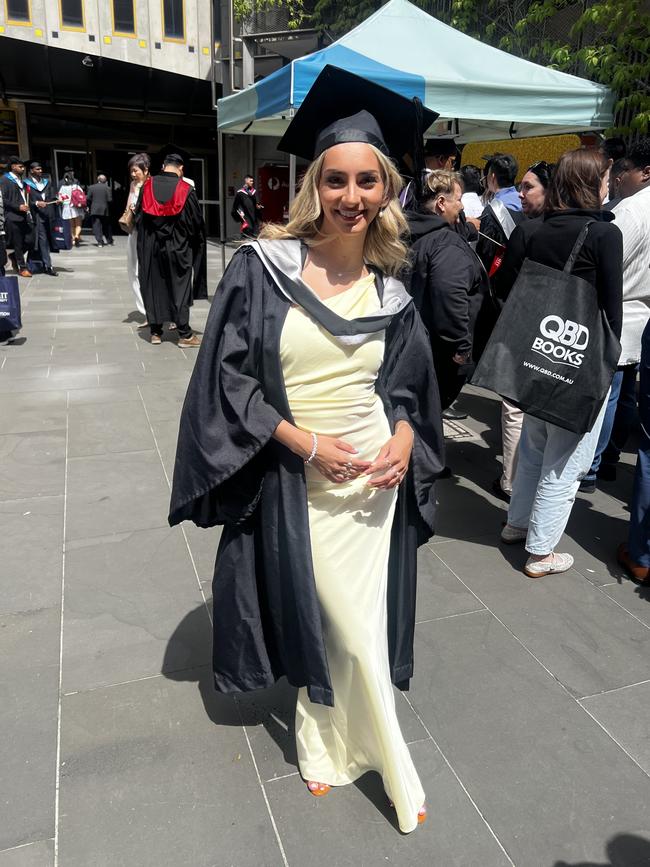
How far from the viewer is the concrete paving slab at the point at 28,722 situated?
6.33 ft

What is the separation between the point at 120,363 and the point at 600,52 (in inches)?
242

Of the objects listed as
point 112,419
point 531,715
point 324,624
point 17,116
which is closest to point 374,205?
point 324,624

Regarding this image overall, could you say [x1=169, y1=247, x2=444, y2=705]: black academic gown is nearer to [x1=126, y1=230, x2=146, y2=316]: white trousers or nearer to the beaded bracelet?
the beaded bracelet

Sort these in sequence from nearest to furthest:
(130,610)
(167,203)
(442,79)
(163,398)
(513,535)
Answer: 1. (130,610)
2. (513,535)
3. (442,79)
4. (163,398)
5. (167,203)

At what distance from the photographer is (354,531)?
1890mm

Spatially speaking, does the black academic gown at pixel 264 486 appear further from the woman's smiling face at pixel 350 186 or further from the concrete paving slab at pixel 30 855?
the concrete paving slab at pixel 30 855

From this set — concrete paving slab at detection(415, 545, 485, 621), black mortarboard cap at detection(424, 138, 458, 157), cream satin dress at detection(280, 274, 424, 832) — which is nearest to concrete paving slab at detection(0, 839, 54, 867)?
cream satin dress at detection(280, 274, 424, 832)

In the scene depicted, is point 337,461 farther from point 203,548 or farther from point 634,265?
point 634,265

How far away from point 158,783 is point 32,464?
9.21ft

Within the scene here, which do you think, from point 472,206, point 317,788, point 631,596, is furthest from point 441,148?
point 317,788

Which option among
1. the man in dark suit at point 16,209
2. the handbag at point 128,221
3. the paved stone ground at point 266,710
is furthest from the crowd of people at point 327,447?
the man in dark suit at point 16,209

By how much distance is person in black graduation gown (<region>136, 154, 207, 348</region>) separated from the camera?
7.02m

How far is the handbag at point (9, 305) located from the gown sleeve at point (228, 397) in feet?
20.0

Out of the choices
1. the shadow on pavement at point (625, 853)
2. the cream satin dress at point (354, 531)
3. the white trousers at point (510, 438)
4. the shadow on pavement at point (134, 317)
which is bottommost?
the shadow on pavement at point (134, 317)
